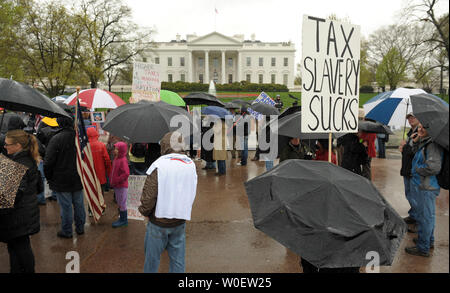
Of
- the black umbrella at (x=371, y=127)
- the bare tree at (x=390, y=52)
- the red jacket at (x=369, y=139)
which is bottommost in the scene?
the red jacket at (x=369, y=139)

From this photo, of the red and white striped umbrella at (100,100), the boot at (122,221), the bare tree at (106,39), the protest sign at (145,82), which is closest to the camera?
the boot at (122,221)

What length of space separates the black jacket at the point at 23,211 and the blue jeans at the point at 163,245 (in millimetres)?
1324

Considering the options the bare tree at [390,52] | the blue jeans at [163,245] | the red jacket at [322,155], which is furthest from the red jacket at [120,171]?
the bare tree at [390,52]

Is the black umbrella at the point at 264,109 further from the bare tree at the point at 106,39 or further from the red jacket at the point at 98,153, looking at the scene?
the bare tree at the point at 106,39

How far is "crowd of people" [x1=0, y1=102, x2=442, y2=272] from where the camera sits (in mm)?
3107

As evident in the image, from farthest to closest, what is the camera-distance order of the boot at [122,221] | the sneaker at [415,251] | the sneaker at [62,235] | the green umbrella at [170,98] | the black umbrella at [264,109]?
1. the black umbrella at [264,109]
2. the green umbrella at [170,98]
3. the boot at [122,221]
4. the sneaker at [62,235]
5. the sneaker at [415,251]

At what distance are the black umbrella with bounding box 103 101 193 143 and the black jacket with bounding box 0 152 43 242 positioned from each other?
121 centimetres

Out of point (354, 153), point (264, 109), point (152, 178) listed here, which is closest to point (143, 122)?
point (152, 178)

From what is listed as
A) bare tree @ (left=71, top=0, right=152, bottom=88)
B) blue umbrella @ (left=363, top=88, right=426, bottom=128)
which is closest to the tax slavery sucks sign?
blue umbrella @ (left=363, top=88, right=426, bottom=128)

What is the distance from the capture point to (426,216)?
4.20 m

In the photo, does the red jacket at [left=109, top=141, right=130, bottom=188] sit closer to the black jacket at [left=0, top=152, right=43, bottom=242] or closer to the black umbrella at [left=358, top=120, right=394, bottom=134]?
the black jacket at [left=0, top=152, right=43, bottom=242]

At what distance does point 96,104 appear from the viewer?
23.8ft

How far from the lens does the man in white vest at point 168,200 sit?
10.0ft

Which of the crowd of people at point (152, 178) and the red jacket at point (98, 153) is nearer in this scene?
the crowd of people at point (152, 178)
